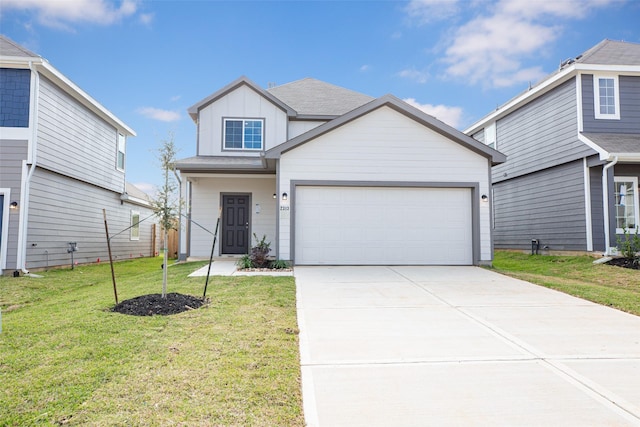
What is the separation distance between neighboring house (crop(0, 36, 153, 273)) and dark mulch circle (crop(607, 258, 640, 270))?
15067mm

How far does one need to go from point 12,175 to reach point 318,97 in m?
9.81

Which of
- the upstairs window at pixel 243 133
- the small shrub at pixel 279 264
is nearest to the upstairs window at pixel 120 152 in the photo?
the upstairs window at pixel 243 133

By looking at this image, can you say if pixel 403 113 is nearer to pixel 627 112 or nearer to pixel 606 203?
pixel 606 203

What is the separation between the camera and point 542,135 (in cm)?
1359

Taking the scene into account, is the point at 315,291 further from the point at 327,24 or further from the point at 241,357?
the point at 327,24

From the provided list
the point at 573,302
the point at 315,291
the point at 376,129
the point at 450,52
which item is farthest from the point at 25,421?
the point at 450,52

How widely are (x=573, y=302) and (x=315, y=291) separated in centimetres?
400

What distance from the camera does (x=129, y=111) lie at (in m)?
16.1

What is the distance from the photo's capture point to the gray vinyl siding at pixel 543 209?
Answer: 11984 millimetres

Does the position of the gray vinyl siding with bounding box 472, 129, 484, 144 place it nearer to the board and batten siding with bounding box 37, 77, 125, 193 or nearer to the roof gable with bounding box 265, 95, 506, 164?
the roof gable with bounding box 265, 95, 506, 164

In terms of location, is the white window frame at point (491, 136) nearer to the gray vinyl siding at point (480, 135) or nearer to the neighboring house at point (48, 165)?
the gray vinyl siding at point (480, 135)

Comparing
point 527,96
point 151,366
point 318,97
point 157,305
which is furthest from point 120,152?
point 527,96

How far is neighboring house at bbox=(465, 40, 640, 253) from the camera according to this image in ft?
36.7

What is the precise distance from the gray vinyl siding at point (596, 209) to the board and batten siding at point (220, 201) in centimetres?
962
